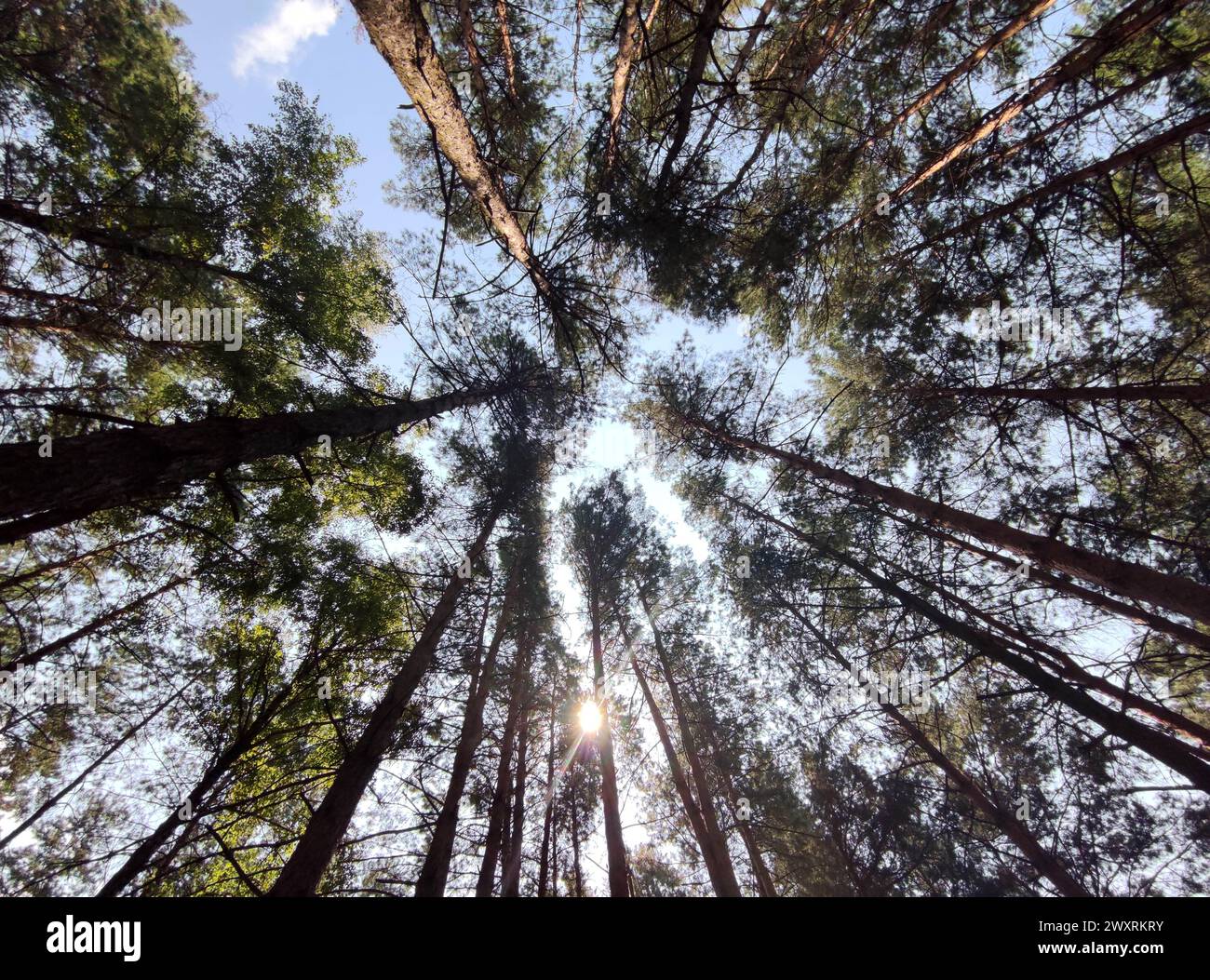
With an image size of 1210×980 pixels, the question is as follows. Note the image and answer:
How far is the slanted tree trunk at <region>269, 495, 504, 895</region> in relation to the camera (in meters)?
3.38

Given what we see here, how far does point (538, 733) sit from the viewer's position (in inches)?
356

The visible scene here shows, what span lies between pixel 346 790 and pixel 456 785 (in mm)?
1677

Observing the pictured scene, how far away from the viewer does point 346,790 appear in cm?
392

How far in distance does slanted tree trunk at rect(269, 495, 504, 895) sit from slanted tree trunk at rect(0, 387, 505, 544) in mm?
3013

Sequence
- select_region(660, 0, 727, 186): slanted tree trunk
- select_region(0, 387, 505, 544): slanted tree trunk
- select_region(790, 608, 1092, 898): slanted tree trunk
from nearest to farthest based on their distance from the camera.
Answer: select_region(0, 387, 505, 544): slanted tree trunk
select_region(660, 0, 727, 186): slanted tree trunk
select_region(790, 608, 1092, 898): slanted tree trunk

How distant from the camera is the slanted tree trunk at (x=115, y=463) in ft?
6.90

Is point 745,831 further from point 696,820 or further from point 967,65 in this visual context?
point 967,65

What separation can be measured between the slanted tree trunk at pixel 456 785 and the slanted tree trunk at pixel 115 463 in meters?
3.76

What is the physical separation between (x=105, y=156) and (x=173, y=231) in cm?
118

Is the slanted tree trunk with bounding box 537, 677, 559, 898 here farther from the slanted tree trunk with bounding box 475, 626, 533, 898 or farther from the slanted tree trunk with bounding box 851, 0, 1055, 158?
the slanted tree trunk with bounding box 851, 0, 1055, 158

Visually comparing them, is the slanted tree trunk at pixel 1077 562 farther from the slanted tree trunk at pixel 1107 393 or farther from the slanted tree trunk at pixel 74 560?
the slanted tree trunk at pixel 74 560

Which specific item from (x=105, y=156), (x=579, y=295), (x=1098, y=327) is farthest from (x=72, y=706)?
(x=1098, y=327)

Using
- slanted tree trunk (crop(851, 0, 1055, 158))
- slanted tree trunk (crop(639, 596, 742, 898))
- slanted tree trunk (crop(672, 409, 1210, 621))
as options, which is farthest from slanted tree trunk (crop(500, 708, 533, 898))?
slanted tree trunk (crop(851, 0, 1055, 158))

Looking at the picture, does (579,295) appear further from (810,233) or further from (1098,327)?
(1098,327)
